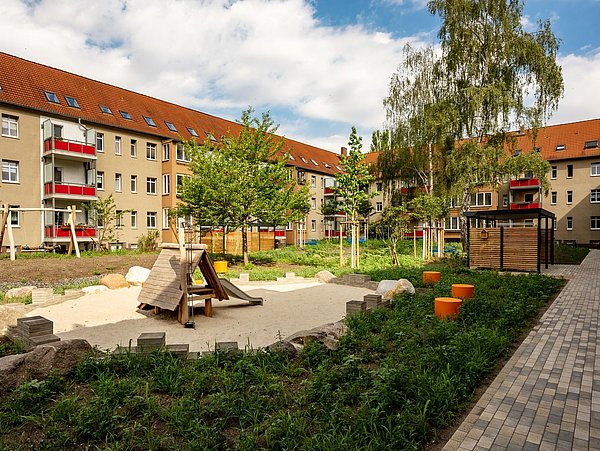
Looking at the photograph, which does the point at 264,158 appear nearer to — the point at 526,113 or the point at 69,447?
the point at 526,113

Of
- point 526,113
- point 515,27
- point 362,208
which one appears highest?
point 515,27

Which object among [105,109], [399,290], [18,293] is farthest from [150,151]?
[399,290]

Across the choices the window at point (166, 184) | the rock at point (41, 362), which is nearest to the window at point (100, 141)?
the window at point (166, 184)

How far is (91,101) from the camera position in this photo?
3256cm

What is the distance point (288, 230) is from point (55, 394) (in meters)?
42.1

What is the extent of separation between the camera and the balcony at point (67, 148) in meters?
28.0

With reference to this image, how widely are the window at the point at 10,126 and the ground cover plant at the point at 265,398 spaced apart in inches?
1118

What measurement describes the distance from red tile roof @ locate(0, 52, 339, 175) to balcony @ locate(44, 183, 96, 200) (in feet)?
16.6

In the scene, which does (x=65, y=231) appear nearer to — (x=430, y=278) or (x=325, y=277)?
(x=325, y=277)

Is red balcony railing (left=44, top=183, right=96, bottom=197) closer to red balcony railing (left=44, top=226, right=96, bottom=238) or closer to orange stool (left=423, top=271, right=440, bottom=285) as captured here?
red balcony railing (left=44, top=226, right=96, bottom=238)

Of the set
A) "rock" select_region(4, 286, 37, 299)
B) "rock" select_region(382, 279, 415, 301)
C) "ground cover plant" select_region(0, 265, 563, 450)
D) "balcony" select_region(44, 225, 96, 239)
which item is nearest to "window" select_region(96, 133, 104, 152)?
"balcony" select_region(44, 225, 96, 239)

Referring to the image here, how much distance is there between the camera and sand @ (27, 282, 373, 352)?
7.44m

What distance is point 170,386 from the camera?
14.5 ft

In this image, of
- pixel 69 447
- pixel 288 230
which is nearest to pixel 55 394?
pixel 69 447
